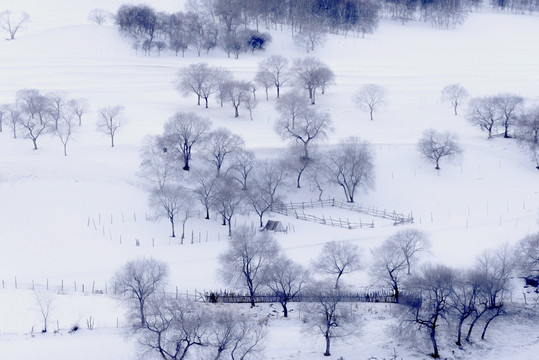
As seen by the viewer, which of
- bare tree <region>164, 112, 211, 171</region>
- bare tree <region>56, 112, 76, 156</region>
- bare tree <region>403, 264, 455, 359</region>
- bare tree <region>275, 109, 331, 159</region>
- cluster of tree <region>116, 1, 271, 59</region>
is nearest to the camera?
bare tree <region>403, 264, 455, 359</region>

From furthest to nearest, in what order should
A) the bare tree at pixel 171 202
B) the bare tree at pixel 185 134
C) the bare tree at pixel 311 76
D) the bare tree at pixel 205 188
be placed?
1. the bare tree at pixel 311 76
2. the bare tree at pixel 185 134
3. the bare tree at pixel 205 188
4. the bare tree at pixel 171 202

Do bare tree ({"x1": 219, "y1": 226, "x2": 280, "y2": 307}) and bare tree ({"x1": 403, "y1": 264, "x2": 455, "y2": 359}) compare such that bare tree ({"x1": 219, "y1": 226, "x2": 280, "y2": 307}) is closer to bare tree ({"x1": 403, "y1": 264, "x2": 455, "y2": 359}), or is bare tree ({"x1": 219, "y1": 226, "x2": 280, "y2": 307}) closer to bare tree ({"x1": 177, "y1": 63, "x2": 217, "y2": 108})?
bare tree ({"x1": 403, "y1": 264, "x2": 455, "y2": 359})

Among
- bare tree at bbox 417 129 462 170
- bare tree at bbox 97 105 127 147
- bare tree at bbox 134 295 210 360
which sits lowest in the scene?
bare tree at bbox 134 295 210 360

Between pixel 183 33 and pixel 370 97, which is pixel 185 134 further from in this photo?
pixel 183 33

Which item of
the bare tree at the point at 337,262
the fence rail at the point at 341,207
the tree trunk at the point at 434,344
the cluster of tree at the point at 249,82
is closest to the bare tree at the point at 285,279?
the bare tree at the point at 337,262

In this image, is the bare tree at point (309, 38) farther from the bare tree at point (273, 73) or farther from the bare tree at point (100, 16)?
the bare tree at point (100, 16)

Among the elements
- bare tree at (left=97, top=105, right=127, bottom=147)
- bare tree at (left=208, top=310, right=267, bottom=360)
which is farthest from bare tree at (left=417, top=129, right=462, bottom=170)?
bare tree at (left=208, top=310, right=267, bottom=360)

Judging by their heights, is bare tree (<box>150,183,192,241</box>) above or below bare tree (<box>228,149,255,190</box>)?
below
